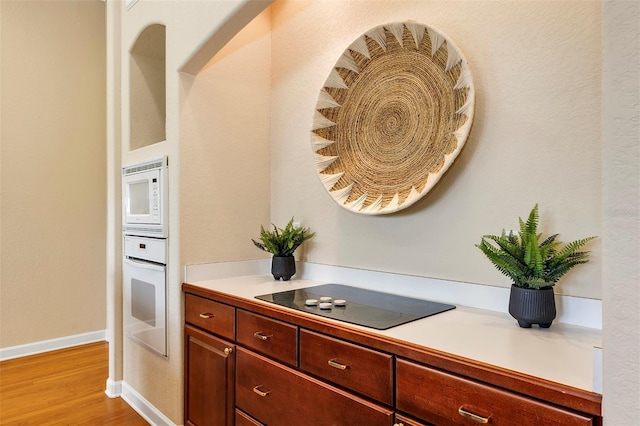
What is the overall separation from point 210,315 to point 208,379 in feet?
1.01

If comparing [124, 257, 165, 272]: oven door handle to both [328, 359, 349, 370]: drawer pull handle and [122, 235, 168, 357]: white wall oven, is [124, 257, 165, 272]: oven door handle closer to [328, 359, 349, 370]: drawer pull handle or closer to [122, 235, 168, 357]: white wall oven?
[122, 235, 168, 357]: white wall oven

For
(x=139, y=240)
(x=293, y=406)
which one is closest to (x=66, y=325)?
(x=139, y=240)

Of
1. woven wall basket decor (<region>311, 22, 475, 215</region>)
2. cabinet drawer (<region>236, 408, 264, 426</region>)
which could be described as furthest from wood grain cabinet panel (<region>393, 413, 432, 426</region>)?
woven wall basket decor (<region>311, 22, 475, 215</region>)

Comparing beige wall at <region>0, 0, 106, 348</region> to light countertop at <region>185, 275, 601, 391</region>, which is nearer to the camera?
light countertop at <region>185, 275, 601, 391</region>

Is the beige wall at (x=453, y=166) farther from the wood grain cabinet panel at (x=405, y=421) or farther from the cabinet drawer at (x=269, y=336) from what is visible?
the cabinet drawer at (x=269, y=336)

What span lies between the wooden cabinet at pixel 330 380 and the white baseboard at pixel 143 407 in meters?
0.27

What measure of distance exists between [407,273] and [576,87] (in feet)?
3.15

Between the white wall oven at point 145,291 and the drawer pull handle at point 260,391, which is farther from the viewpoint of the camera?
the white wall oven at point 145,291

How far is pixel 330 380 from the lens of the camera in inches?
52.6

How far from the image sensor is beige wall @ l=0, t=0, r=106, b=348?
337 centimetres

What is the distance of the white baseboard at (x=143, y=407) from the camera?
7.41 ft

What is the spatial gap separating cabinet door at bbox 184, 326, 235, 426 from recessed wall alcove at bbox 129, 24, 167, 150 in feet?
4.55

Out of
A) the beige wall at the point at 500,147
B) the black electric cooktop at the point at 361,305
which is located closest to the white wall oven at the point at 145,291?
the black electric cooktop at the point at 361,305

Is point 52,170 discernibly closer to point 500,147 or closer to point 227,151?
point 227,151
